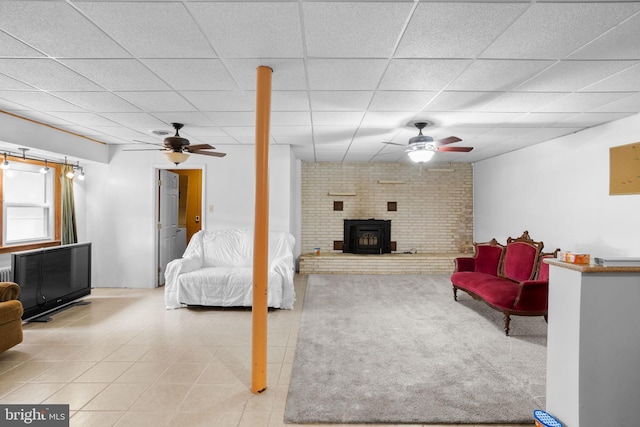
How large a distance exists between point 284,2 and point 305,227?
21.1ft

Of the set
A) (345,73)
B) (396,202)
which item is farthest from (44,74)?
(396,202)

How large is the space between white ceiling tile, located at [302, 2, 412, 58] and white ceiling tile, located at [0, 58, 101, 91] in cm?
215

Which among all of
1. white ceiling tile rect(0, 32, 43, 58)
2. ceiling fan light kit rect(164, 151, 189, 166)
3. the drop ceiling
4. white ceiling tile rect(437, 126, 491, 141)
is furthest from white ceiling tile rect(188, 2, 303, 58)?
white ceiling tile rect(437, 126, 491, 141)

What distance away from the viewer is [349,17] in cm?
202

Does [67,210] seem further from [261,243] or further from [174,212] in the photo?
[261,243]

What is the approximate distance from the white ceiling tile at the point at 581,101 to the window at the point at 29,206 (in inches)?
279

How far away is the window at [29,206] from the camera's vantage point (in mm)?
5035

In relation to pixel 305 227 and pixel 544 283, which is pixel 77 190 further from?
pixel 544 283

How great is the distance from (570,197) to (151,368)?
5789mm

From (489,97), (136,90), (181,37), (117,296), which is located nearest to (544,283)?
(489,97)

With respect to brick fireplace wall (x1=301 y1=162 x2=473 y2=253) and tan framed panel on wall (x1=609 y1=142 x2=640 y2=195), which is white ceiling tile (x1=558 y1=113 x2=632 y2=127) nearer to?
tan framed panel on wall (x1=609 y1=142 x2=640 y2=195)

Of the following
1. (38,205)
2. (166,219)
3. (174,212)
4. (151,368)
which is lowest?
(151,368)

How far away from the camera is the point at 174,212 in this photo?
6910 mm

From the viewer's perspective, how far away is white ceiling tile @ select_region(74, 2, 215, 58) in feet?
6.37
